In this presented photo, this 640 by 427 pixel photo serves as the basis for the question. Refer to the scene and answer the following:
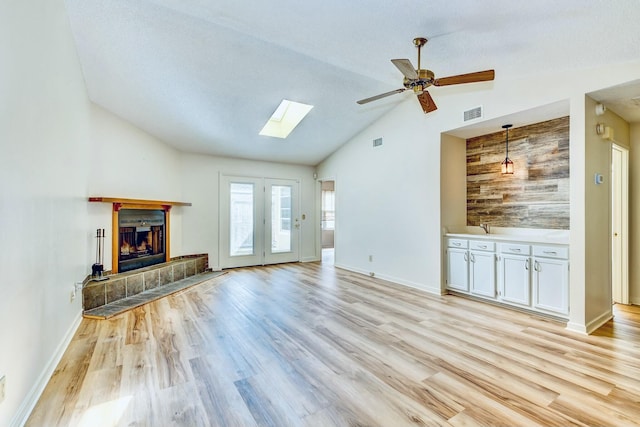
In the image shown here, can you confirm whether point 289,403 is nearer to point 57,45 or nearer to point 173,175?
point 57,45

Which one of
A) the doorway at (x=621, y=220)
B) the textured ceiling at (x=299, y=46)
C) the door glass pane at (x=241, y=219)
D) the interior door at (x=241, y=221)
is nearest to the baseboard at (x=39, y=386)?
the textured ceiling at (x=299, y=46)

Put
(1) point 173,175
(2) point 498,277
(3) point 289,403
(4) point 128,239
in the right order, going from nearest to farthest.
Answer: (3) point 289,403 → (2) point 498,277 → (4) point 128,239 → (1) point 173,175

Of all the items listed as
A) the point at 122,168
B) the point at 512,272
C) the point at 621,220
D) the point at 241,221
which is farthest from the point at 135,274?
the point at 621,220

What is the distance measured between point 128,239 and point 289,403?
4.06m

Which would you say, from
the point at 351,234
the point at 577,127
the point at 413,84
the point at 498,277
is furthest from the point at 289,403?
the point at 351,234

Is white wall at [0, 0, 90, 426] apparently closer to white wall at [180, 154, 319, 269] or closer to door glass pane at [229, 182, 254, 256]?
white wall at [180, 154, 319, 269]

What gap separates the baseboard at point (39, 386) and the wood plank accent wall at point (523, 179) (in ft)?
17.4

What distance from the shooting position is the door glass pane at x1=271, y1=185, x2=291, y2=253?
7.14 meters

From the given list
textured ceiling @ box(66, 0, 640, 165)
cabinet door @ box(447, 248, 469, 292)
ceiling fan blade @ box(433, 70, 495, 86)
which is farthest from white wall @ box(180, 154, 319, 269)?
ceiling fan blade @ box(433, 70, 495, 86)

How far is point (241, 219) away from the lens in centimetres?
673

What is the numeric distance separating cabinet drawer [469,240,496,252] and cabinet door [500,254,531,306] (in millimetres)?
163

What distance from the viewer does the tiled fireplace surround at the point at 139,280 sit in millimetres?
3816

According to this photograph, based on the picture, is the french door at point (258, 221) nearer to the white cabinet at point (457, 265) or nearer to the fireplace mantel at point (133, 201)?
the fireplace mantel at point (133, 201)

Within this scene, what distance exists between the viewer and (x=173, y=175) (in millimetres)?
5863
